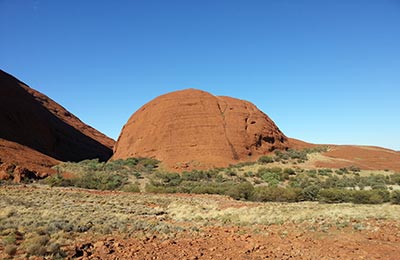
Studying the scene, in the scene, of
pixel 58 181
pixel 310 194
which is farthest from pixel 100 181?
pixel 310 194

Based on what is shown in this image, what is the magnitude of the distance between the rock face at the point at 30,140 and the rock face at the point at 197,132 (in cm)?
1034

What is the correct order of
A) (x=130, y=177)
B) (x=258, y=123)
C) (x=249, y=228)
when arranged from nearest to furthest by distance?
(x=249, y=228)
(x=130, y=177)
(x=258, y=123)

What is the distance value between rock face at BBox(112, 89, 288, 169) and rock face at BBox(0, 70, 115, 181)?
10337 millimetres

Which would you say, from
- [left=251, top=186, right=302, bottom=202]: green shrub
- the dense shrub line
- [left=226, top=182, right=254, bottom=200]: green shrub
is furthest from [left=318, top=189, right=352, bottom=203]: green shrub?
[left=226, top=182, right=254, bottom=200]: green shrub

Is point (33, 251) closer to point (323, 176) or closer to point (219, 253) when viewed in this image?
point (219, 253)

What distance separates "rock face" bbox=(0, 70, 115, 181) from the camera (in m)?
34.5

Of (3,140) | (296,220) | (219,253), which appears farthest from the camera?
(3,140)

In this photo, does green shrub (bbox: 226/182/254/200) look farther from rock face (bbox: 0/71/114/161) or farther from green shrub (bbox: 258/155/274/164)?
rock face (bbox: 0/71/114/161)

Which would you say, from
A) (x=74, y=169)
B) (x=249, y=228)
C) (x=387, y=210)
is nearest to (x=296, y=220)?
(x=249, y=228)

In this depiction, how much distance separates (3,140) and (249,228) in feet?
123

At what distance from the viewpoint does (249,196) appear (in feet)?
79.7

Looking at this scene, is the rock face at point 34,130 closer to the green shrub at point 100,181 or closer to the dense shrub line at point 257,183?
the dense shrub line at point 257,183

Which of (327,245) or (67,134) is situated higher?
(67,134)

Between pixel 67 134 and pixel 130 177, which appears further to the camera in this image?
pixel 67 134
